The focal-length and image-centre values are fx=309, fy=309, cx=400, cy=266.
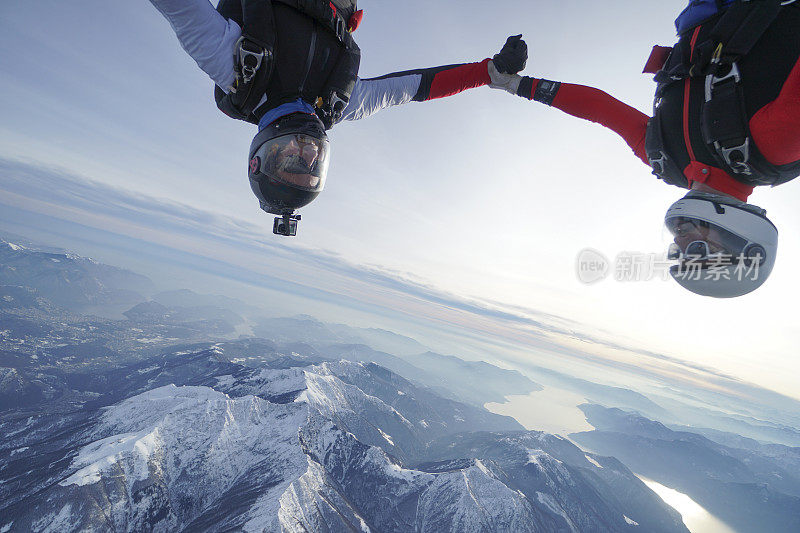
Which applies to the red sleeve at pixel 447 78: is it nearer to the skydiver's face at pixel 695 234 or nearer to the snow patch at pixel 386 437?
the skydiver's face at pixel 695 234

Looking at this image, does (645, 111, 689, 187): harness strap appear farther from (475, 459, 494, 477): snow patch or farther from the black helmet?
(475, 459, 494, 477): snow patch

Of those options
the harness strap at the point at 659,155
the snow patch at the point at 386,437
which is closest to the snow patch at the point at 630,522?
the snow patch at the point at 386,437

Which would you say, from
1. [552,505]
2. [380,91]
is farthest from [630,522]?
[380,91]

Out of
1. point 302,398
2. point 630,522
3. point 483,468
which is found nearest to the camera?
point 483,468

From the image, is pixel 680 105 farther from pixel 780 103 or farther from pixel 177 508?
pixel 177 508

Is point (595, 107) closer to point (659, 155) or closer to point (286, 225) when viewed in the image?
point (659, 155)

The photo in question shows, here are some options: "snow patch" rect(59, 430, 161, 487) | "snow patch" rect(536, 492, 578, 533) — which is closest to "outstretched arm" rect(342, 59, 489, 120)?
"snow patch" rect(59, 430, 161, 487)

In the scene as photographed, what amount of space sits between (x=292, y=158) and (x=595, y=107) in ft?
8.63

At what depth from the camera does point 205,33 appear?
211 centimetres

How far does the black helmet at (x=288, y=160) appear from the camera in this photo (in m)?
2.72

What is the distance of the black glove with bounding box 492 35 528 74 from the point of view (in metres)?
2.89

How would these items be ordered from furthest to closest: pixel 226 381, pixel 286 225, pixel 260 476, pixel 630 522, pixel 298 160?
pixel 226 381 → pixel 630 522 → pixel 260 476 → pixel 286 225 → pixel 298 160

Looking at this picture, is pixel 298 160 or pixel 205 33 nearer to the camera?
pixel 205 33

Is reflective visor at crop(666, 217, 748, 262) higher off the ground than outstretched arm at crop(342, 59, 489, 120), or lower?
lower
